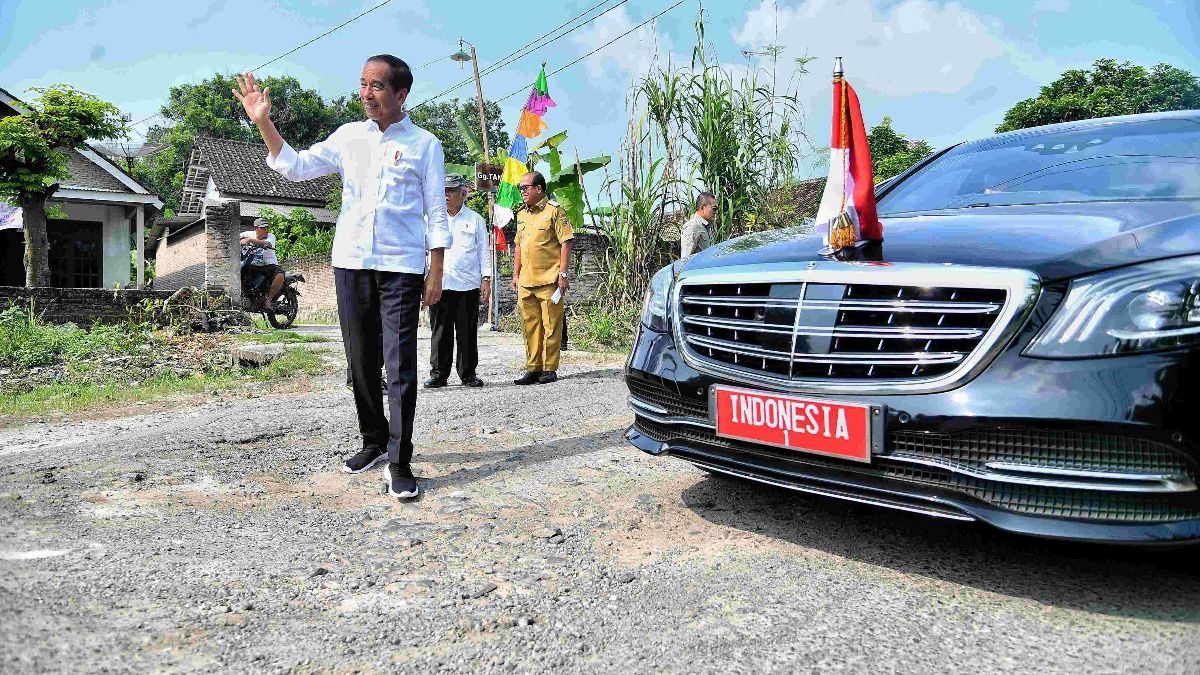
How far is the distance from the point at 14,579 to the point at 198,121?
54.7m

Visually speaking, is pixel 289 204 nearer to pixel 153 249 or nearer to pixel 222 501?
pixel 153 249

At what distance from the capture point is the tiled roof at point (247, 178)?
1411 inches

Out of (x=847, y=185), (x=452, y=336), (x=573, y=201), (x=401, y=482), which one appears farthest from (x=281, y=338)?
(x=847, y=185)

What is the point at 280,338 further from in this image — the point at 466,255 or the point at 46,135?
the point at 46,135

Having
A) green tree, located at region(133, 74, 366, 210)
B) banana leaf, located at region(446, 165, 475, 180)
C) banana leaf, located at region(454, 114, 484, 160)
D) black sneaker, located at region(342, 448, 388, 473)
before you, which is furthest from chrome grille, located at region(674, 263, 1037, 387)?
green tree, located at region(133, 74, 366, 210)

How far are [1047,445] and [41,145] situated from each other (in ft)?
54.9

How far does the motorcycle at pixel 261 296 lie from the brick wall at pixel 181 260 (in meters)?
9.60

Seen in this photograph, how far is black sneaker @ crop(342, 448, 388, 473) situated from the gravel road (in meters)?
0.09

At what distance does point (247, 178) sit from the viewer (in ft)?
120

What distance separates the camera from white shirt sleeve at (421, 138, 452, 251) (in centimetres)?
372

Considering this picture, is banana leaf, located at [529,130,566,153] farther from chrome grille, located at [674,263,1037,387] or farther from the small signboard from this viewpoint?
chrome grille, located at [674,263,1037,387]

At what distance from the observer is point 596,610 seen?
92.8 inches

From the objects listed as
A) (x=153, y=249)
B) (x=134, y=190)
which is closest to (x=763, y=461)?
(x=134, y=190)

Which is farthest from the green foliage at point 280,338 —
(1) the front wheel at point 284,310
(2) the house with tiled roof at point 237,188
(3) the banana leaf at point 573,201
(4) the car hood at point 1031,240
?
(2) the house with tiled roof at point 237,188
